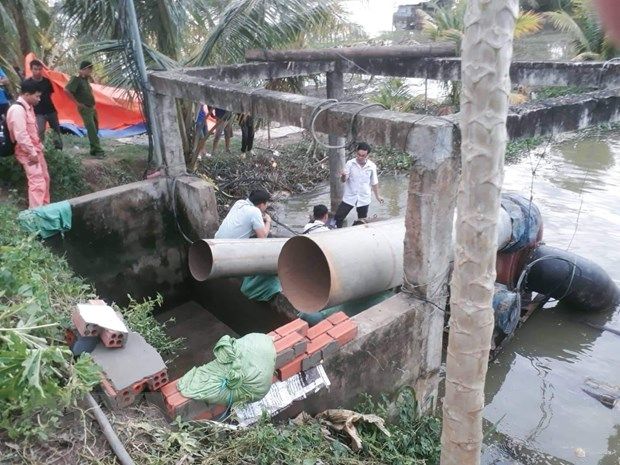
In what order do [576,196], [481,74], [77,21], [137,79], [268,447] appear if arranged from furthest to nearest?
[576,196], [77,21], [137,79], [268,447], [481,74]

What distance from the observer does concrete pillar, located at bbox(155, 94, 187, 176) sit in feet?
22.2

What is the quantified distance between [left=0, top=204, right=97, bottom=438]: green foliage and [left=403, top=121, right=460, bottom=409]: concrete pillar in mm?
2627

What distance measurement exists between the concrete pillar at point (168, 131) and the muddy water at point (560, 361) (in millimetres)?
3649

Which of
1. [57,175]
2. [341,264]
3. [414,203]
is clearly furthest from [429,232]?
[57,175]

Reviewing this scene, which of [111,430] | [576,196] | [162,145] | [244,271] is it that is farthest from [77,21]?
[576,196]

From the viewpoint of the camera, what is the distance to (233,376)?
10.9ft

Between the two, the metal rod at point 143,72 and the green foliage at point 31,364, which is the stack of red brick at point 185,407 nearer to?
the green foliage at point 31,364

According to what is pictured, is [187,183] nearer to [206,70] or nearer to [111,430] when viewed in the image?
[206,70]

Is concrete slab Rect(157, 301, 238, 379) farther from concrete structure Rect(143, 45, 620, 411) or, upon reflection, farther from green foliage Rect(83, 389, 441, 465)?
green foliage Rect(83, 389, 441, 465)

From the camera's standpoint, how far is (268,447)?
10.3 ft

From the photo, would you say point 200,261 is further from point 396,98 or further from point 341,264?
point 396,98

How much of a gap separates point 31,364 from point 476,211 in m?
2.27

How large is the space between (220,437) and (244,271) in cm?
238

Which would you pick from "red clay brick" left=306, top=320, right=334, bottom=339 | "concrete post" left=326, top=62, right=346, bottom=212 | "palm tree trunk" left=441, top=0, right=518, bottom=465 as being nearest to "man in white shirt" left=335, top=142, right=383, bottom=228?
"concrete post" left=326, top=62, right=346, bottom=212
